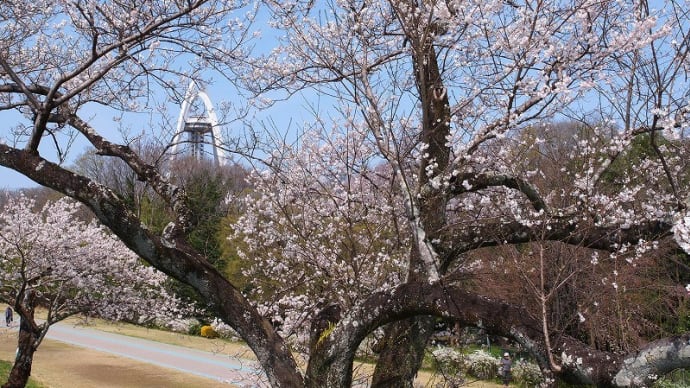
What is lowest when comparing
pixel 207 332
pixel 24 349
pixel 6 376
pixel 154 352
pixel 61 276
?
pixel 6 376

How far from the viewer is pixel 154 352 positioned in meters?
16.8

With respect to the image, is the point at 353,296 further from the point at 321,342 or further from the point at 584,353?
the point at 584,353

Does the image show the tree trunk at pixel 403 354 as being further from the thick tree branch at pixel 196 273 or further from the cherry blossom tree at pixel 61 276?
the cherry blossom tree at pixel 61 276

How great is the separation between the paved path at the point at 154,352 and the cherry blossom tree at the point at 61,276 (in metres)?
2.19

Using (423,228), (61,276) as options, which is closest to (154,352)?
(61,276)

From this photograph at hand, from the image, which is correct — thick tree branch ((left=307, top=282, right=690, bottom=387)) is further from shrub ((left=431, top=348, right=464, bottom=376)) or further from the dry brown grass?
the dry brown grass

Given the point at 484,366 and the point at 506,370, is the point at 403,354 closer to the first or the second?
the point at 506,370

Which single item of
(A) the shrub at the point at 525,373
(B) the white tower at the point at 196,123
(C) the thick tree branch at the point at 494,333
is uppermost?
(B) the white tower at the point at 196,123

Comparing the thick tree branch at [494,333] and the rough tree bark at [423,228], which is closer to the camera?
the thick tree branch at [494,333]

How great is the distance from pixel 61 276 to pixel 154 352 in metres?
7.86

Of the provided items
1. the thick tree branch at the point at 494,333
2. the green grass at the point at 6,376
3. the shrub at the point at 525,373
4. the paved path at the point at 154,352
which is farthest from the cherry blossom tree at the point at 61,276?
the shrub at the point at 525,373

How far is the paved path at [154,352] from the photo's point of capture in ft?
44.9

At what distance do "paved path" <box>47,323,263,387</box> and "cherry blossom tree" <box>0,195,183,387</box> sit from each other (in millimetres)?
2189

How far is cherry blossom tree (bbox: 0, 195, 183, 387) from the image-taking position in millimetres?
8891
